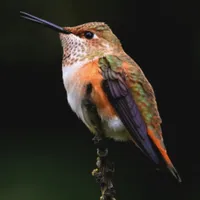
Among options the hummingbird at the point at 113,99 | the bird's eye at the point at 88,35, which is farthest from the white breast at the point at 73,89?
the bird's eye at the point at 88,35

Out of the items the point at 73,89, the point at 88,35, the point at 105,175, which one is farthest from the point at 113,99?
the point at 105,175

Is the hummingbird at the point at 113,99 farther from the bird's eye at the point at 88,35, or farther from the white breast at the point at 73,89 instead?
the bird's eye at the point at 88,35

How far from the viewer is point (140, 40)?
553cm

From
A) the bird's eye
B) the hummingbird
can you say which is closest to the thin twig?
the hummingbird

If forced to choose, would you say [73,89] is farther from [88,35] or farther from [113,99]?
[88,35]

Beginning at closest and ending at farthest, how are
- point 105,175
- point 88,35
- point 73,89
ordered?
point 105,175, point 73,89, point 88,35

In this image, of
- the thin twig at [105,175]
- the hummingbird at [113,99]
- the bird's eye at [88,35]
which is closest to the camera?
the thin twig at [105,175]

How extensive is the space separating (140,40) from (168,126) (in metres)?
0.78

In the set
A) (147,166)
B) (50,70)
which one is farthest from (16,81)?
(147,166)

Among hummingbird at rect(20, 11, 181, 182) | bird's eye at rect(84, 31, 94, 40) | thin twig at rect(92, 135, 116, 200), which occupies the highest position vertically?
bird's eye at rect(84, 31, 94, 40)

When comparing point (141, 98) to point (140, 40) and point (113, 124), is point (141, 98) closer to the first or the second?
point (113, 124)

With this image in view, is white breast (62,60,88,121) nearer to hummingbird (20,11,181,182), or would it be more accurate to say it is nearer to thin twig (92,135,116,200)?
hummingbird (20,11,181,182)

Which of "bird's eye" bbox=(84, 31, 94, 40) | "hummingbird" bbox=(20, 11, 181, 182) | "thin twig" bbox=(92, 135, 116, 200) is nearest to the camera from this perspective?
"thin twig" bbox=(92, 135, 116, 200)

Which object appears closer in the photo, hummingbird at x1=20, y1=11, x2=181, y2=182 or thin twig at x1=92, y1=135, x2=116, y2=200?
thin twig at x1=92, y1=135, x2=116, y2=200
